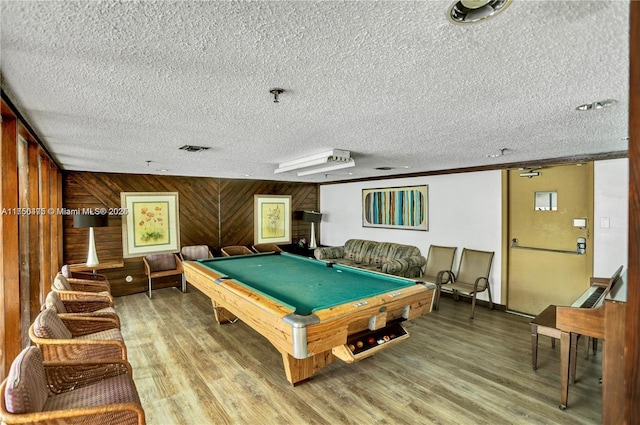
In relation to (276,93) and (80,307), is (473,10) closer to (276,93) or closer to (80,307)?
(276,93)

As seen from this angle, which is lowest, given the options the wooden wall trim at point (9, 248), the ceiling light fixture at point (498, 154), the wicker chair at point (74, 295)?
the wicker chair at point (74, 295)

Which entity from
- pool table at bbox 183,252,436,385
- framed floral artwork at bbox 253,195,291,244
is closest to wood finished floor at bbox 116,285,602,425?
pool table at bbox 183,252,436,385

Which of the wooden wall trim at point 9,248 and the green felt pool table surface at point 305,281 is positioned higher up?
the wooden wall trim at point 9,248

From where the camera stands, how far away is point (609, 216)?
391 cm

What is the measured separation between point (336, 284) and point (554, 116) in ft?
7.94

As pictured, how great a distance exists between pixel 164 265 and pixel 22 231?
3.71 m

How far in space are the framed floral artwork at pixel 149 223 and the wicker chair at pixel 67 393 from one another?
4296 mm

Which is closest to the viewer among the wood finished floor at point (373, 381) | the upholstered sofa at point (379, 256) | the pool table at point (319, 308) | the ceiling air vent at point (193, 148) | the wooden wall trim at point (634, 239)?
the wooden wall trim at point (634, 239)

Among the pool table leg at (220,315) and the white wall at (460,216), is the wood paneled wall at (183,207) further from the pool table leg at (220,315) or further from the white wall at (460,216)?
the pool table leg at (220,315)

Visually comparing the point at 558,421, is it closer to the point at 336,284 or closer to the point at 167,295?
the point at 336,284

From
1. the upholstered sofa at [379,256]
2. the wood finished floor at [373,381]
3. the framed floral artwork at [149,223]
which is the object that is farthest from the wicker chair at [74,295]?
the upholstered sofa at [379,256]

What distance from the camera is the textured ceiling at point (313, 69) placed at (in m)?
1.08

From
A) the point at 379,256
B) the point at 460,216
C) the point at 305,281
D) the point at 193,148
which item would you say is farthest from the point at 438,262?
the point at 193,148

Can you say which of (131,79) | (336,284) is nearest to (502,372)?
(336,284)
